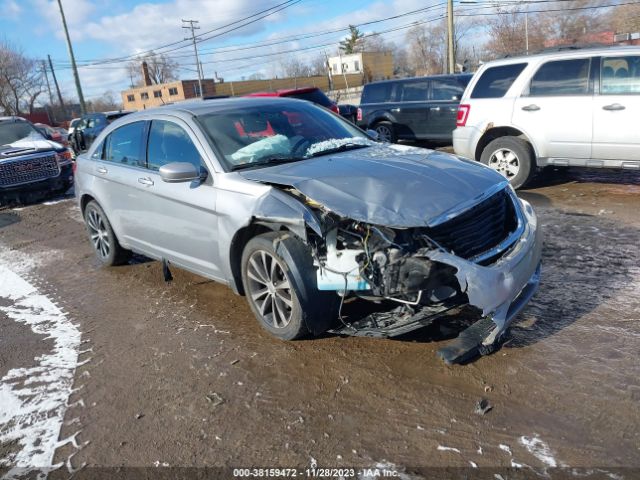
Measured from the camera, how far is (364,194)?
10.9 ft

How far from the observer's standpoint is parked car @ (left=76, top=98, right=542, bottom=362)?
313 cm

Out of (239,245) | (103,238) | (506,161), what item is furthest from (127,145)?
(506,161)

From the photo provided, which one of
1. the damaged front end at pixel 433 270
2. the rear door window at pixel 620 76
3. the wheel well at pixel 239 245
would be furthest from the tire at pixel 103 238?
the rear door window at pixel 620 76

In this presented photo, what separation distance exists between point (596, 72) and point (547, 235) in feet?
9.04

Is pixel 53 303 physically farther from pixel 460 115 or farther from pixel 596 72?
pixel 596 72

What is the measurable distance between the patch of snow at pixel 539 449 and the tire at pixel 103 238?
469 cm

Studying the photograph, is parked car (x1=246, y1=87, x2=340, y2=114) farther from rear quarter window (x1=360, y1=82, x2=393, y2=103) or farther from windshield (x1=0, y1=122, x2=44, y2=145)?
windshield (x1=0, y1=122, x2=44, y2=145)

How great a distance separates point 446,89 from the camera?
41.3 ft

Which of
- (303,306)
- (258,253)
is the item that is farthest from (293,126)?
(303,306)

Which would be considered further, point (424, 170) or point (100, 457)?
point (424, 170)

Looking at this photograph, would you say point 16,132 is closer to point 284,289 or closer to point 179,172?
point 179,172

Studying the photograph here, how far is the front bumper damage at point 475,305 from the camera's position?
301 cm

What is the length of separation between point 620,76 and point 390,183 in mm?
5059

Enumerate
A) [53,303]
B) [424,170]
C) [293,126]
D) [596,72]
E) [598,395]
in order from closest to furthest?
[598,395]
[424,170]
[293,126]
[53,303]
[596,72]
